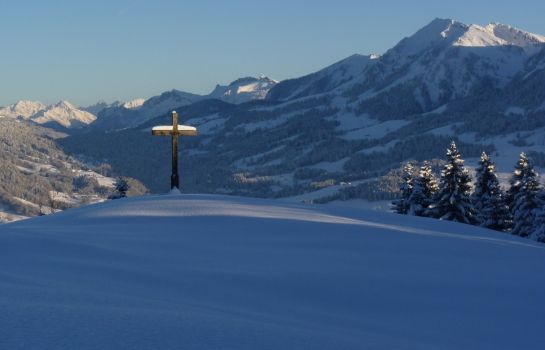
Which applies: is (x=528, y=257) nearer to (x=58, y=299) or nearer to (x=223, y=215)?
(x=223, y=215)

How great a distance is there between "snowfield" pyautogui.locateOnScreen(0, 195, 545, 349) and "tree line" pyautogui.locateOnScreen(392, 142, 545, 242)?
23.6 meters

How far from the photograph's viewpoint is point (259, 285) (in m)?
6.92

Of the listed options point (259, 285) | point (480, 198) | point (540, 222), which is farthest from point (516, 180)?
point (259, 285)

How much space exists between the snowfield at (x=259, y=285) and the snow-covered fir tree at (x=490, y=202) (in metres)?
26.5

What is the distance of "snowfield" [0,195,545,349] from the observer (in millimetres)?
4543

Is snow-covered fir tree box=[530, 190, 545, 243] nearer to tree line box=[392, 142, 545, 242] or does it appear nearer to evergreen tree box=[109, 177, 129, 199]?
tree line box=[392, 142, 545, 242]

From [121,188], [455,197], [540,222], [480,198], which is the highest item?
[455,197]

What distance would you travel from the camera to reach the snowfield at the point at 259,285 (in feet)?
14.9

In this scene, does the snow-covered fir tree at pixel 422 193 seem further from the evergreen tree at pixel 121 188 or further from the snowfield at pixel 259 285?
the snowfield at pixel 259 285

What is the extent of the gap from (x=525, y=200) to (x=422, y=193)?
228 inches

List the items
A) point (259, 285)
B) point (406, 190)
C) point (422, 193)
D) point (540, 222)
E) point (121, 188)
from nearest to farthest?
point (259, 285) → point (540, 222) → point (422, 193) → point (406, 190) → point (121, 188)

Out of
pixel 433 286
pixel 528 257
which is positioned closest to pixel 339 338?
pixel 433 286

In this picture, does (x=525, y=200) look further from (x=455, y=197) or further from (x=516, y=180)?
(x=455, y=197)

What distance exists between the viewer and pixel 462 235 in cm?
1165
